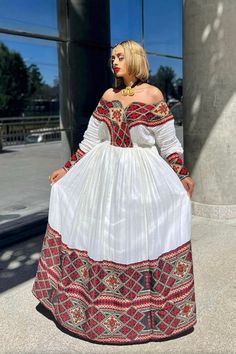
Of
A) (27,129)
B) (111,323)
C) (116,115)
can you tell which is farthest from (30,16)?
(111,323)

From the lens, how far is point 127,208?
2504 mm

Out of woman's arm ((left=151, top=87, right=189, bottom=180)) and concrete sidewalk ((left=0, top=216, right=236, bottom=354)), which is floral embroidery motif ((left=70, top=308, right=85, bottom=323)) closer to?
concrete sidewalk ((left=0, top=216, right=236, bottom=354))

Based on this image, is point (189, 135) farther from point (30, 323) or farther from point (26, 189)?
point (30, 323)

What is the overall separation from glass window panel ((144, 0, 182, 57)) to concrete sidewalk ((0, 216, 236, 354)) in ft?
16.0

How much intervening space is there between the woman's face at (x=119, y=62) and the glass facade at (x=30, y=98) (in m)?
2.81

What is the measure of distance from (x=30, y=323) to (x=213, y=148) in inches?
129

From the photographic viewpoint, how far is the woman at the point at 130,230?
2.54 metres

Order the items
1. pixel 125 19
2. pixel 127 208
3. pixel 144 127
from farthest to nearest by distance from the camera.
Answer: pixel 125 19 → pixel 144 127 → pixel 127 208

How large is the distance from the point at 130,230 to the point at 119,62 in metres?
1.05

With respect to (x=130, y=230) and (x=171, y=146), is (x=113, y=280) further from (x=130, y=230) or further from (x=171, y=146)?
(x=171, y=146)

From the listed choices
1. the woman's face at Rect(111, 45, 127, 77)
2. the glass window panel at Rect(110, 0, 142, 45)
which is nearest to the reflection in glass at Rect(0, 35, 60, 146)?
the glass window panel at Rect(110, 0, 142, 45)

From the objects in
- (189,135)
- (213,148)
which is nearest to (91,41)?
(189,135)

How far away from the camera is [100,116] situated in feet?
9.21

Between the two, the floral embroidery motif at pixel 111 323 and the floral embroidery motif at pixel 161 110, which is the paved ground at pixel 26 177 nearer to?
the floral embroidery motif at pixel 111 323
